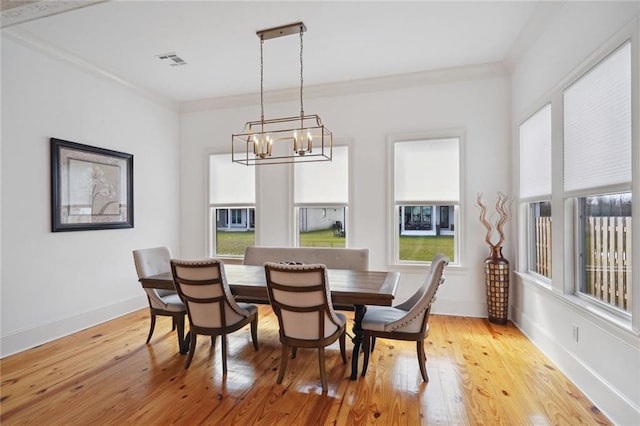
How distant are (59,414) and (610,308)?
3791 millimetres

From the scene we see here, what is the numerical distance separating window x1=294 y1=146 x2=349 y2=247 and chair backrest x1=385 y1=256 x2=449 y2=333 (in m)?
2.18

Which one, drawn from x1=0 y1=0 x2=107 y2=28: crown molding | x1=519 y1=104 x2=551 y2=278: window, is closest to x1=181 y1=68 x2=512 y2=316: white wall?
x1=519 y1=104 x2=551 y2=278: window

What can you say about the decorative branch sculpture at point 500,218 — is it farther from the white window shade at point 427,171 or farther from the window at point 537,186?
the white window shade at point 427,171

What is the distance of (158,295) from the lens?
3205mm

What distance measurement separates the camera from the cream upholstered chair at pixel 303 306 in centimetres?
222

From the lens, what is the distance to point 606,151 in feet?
7.12

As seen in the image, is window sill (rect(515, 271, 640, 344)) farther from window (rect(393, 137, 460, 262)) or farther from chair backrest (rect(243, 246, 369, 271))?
chair backrest (rect(243, 246, 369, 271))

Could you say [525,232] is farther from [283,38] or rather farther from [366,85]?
[283,38]

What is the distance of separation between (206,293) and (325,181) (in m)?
2.56

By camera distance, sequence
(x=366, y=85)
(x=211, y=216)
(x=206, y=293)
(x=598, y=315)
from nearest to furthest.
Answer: (x=598, y=315), (x=206, y=293), (x=366, y=85), (x=211, y=216)

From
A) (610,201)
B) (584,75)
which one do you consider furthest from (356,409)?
(584,75)

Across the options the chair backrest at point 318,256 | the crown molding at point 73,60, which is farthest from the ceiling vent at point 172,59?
the chair backrest at point 318,256

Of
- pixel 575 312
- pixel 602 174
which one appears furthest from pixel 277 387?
pixel 602 174

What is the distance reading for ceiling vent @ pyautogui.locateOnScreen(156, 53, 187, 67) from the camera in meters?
3.67
